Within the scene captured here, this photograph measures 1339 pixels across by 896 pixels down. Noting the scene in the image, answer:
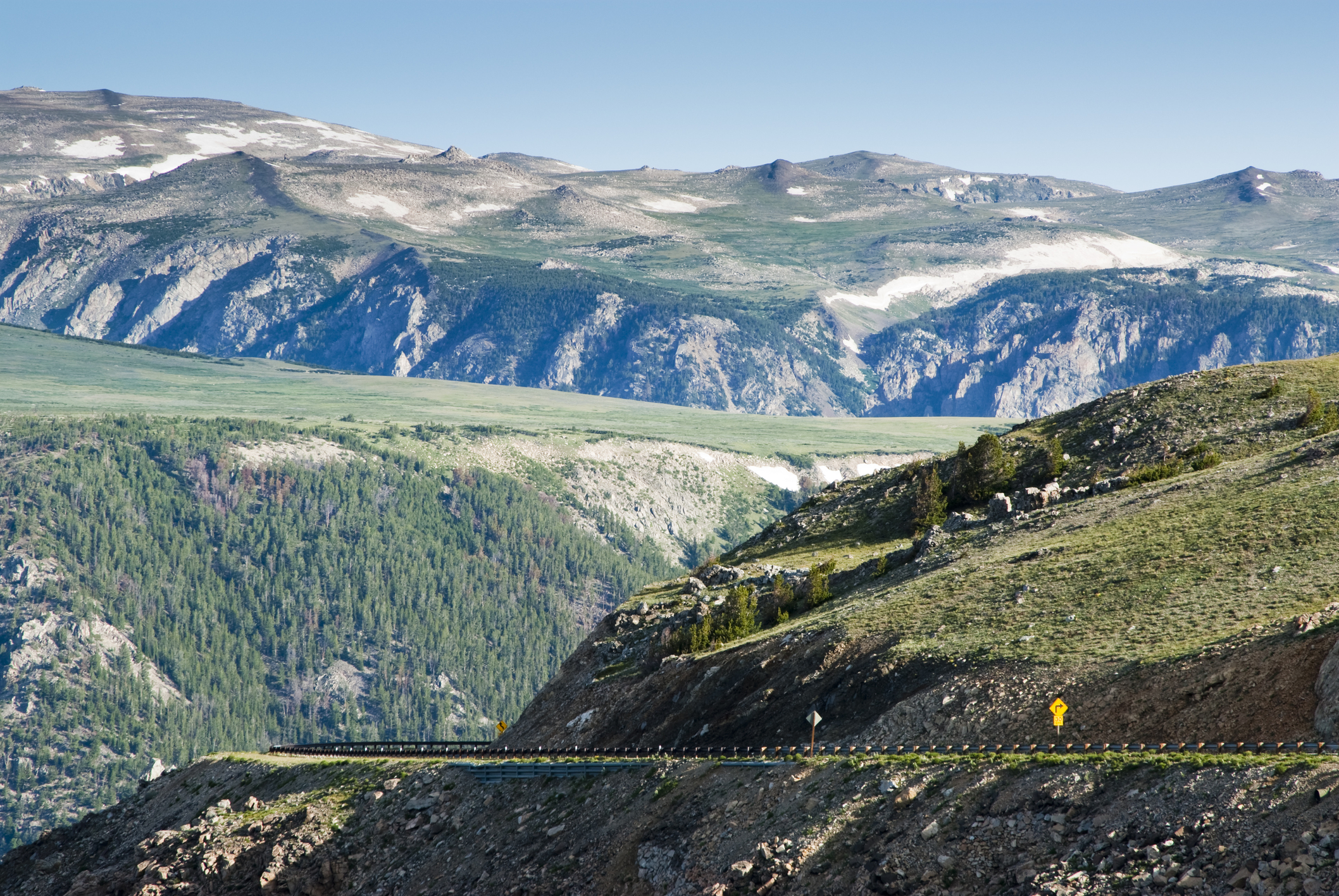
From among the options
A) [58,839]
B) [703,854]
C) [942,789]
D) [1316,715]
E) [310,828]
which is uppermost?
[1316,715]

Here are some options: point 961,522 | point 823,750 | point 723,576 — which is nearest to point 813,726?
point 823,750

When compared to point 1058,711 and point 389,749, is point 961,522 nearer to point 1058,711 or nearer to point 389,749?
point 389,749

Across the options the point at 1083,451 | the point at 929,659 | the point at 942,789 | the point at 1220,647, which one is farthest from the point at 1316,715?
the point at 1083,451

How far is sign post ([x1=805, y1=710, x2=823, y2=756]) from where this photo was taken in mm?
49625

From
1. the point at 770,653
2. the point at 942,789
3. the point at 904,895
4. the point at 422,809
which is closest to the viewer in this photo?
the point at 904,895

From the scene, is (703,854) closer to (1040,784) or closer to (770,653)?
(1040,784)

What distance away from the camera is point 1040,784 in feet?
133

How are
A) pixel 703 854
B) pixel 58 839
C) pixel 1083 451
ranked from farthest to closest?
pixel 1083 451
pixel 58 839
pixel 703 854

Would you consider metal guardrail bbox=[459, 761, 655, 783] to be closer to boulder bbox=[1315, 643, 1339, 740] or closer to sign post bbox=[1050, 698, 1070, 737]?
sign post bbox=[1050, 698, 1070, 737]

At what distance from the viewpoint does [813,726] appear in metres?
49.0

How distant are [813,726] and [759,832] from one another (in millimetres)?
→ 5081

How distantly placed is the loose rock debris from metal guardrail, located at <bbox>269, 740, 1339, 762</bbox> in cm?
189

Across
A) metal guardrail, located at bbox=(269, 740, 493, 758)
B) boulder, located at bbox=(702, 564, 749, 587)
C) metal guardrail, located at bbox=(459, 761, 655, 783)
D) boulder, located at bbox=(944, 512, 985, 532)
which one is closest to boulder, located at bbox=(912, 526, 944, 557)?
boulder, located at bbox=(944, 512, 985, 532)

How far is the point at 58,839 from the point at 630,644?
37.2 m
